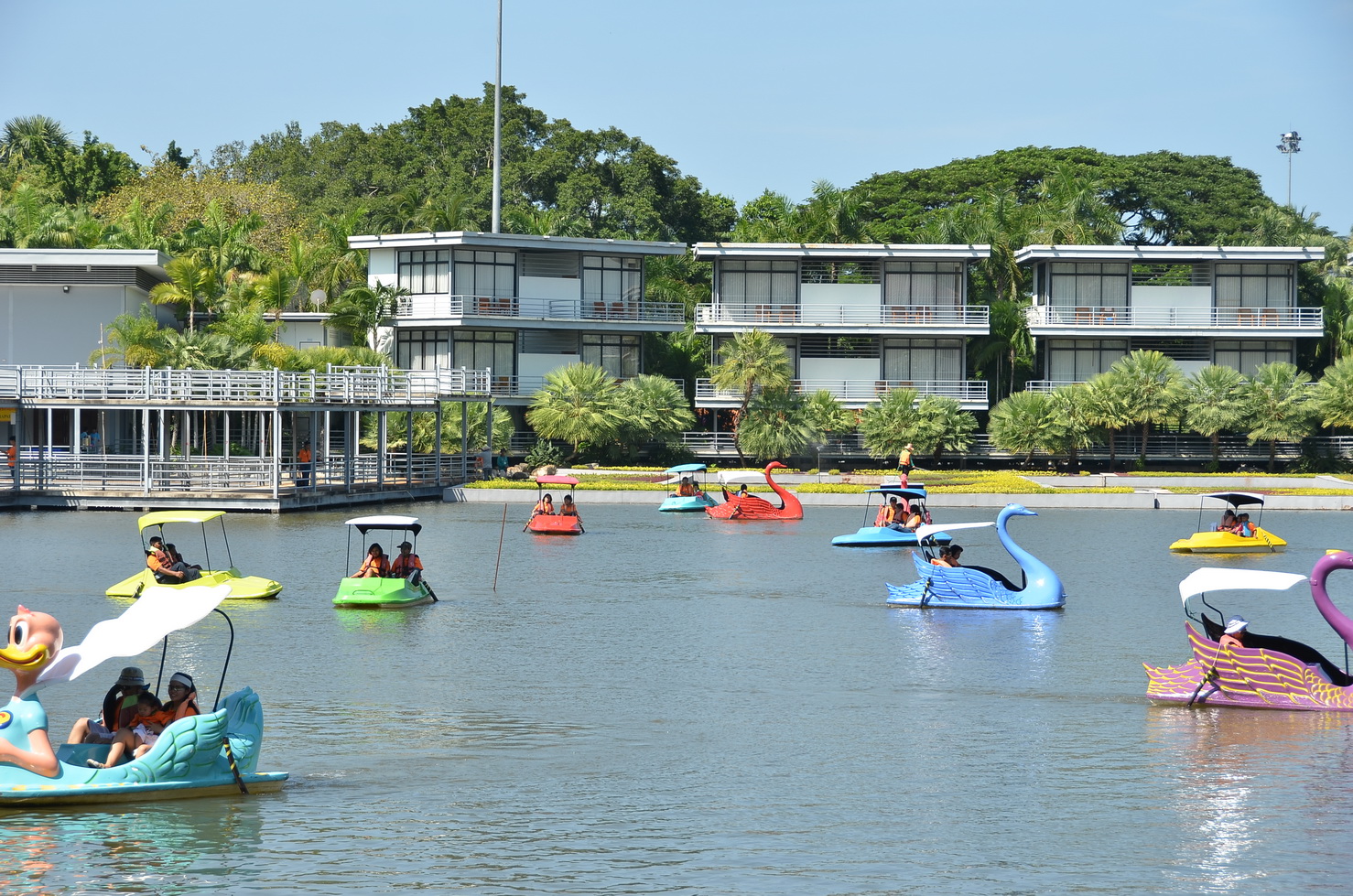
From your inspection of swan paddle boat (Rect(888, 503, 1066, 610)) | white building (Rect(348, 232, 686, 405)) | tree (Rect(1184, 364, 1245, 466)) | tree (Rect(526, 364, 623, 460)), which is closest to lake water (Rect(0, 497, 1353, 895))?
swan paddle boat (Rect(888, 503, 1066, 610))

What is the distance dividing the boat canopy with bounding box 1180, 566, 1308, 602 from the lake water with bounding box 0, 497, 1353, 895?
1.63m

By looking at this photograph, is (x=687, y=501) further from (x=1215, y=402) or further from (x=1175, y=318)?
(x=1175, y=318)

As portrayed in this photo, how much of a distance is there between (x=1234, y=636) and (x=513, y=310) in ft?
166

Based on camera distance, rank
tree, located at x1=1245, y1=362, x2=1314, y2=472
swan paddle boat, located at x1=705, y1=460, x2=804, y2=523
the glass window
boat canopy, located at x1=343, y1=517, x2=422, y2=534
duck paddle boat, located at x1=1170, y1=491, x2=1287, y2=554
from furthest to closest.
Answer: the glass window < tree, located at x1=1245, y1=362, x2=1314, y2=472 < swan paddle boat, located at x1=705, y1=460, x2=804, y2=523 < duck paddle boat, located at x1=1170, y1=491, x2=1287, y2=554 < boat canopy, located at x1=343, y1=517, x2=422, y2=534

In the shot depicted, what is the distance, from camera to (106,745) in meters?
15.6

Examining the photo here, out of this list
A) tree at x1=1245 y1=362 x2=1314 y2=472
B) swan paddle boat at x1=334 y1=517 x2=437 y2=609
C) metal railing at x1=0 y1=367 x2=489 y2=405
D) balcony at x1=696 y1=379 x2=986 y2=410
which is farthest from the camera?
balcony at x1=696 y1=379 x2=986 y2=410

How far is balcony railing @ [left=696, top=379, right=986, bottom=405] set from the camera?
6900 centimetres

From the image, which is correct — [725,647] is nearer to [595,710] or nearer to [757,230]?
[595,710]

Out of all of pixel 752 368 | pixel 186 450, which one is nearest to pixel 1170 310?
pixel 752 368

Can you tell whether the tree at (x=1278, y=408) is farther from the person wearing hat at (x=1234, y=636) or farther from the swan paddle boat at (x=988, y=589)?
the person wearing hat at (x=1234, y=636)

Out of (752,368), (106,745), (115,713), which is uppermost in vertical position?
(752,368)

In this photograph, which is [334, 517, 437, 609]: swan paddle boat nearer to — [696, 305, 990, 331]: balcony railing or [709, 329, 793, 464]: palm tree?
[709, 329, 793, 464]: palm tree

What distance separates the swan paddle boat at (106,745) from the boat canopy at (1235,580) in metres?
11.9

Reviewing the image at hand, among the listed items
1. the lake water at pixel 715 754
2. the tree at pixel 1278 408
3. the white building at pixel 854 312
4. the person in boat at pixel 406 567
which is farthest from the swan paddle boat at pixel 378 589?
the tree at pixel 1278 408
